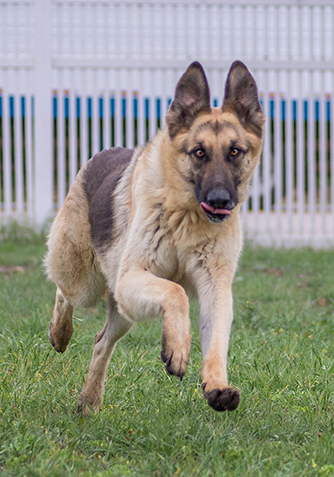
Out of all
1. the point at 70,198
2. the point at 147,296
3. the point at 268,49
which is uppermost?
the point at 268,49

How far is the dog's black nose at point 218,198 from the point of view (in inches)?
110

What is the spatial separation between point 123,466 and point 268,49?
7.90 metres

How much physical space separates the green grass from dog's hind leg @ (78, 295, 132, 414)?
0.21ft

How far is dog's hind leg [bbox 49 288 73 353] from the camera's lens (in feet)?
12.0

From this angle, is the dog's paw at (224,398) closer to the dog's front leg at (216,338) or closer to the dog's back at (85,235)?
the dog's front leg at (216,338)

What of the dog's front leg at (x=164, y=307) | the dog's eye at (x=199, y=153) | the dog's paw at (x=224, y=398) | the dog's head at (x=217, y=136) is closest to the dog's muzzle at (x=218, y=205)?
the dog's head at (x=217, y=136)

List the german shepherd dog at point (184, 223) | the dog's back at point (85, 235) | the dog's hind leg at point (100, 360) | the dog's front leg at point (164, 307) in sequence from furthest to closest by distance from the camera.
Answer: the dog's back at point (85, 235) → the dog's hind leg at point (100, 360) → the german shepherd dog at point (184, 223) → the dog's front leg at point (164, 307)

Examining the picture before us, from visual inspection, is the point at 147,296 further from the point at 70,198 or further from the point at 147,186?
the point at 70,198

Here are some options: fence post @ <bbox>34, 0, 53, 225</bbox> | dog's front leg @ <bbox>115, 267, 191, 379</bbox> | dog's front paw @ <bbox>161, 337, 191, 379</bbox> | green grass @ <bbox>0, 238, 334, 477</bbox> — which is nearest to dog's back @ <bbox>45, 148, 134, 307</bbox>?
green grass @ <bbox>0, 238, 334, 477</bbox>

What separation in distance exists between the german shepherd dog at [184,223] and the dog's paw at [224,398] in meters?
0.14

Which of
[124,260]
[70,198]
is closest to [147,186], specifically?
[124,260]

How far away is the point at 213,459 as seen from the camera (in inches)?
94.0

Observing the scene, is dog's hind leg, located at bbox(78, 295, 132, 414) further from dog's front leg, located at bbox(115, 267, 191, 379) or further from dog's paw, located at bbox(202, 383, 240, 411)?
dog's paw, located at bbox(202, 383, 240, 411)

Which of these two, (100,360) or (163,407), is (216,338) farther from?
(100,360)
